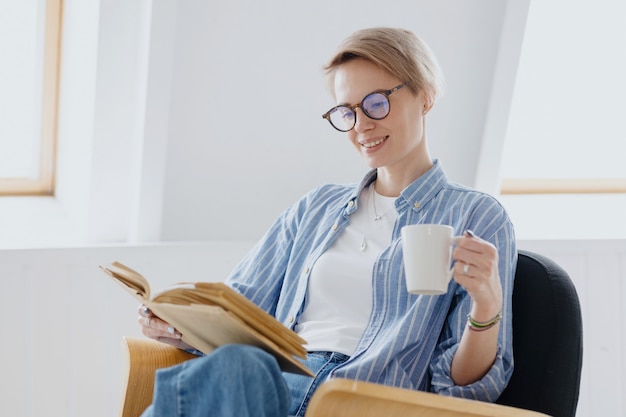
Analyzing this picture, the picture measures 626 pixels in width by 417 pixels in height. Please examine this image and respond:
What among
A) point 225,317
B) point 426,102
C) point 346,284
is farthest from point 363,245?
point 225,317

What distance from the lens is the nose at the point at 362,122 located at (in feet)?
5.92

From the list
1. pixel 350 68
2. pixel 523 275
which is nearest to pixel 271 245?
pixel 350 68

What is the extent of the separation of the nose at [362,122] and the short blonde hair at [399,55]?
0.34 feet

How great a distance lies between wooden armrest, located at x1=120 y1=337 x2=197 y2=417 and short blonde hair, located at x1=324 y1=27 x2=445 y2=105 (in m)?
0.73

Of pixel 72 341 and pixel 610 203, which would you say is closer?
pixel 72 341

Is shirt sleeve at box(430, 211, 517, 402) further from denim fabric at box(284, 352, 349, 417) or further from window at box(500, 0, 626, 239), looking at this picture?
window at box(500, 0, 626, 239)

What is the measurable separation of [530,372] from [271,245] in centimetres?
72

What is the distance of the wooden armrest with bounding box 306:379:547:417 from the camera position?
1241mm

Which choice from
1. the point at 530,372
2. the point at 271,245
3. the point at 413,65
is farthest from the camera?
the point at 271,245

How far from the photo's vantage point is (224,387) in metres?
1.26

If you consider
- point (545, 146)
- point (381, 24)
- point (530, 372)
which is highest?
point (381, 24)

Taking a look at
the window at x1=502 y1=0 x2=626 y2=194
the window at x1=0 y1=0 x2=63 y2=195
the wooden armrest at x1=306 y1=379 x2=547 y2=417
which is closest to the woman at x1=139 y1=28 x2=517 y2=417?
the wooden armrest at x1=306 y1=379 x2=547 y2=417

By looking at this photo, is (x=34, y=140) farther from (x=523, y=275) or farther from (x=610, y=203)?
(x=610, y=203)

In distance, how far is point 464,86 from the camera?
2783 mm
